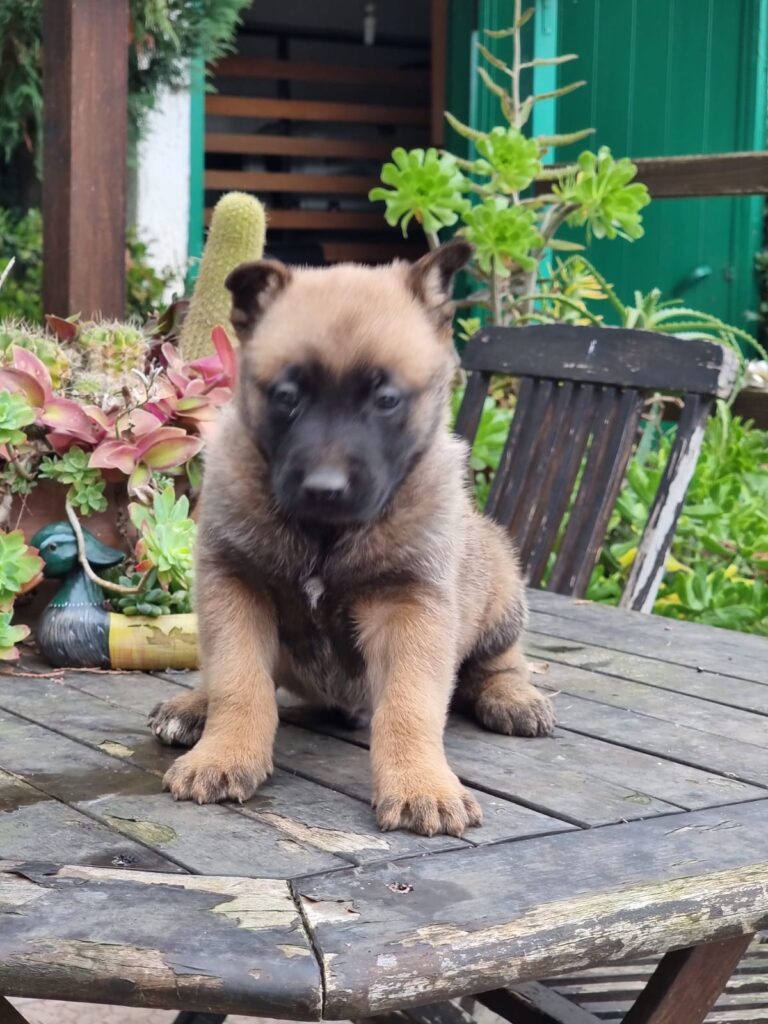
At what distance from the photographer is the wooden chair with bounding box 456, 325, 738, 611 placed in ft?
11.2

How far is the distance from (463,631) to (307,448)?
1.91 feet

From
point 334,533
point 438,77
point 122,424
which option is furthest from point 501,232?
point 438,77

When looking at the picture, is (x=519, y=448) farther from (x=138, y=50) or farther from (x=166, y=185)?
(x=166, y=185)

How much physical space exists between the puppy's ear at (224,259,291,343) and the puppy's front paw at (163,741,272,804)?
0.68 meters

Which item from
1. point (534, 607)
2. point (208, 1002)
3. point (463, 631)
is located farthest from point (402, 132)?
point (208, 1002)

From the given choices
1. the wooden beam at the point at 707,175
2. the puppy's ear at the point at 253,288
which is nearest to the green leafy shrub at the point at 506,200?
the wooden beam at the point at 707,175

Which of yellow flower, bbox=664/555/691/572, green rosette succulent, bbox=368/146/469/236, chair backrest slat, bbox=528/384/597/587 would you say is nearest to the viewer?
chair backrest slat, bbox=528/384/597/587

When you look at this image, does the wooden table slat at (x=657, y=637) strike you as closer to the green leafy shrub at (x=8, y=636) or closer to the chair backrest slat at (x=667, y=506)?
the chair backrest slat at (x=667, y=506)

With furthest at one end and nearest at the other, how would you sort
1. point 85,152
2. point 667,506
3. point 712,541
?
point 712,541, point 85,152, point 667,506

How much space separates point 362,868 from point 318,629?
61cm

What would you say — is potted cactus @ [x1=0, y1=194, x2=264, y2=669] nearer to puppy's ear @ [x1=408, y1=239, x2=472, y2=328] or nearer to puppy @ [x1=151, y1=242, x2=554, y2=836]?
puppy @ [x1=151, y1=242, x2=554, y2=836]

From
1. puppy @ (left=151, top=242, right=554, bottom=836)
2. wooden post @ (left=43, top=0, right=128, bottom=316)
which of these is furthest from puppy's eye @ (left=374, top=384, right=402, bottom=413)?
wooden post @ (left=43, top=0, right=128, bottom=316)

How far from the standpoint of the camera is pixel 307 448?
1.96 meters

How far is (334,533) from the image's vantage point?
2105 mm
